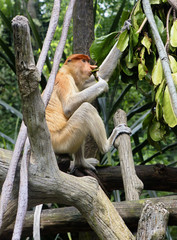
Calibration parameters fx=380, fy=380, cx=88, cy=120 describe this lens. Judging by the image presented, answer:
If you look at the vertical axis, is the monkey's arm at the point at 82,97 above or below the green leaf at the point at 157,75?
above

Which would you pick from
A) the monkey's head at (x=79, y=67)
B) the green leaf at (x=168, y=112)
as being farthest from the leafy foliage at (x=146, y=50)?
the monkey's head at (x=79, y=67)

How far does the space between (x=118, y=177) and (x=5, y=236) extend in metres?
1.14

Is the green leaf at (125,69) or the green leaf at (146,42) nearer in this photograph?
the green leaf at (146,42)

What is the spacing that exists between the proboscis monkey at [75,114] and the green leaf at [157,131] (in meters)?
0.47

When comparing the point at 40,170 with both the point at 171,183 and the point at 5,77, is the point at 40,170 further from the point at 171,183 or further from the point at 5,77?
the point at 5,77

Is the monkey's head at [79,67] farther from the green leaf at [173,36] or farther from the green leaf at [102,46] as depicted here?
the green leaf at [173,36]

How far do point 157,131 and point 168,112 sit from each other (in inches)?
21.6

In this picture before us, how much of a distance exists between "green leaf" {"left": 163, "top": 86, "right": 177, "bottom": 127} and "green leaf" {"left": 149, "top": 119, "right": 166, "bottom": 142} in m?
0.48

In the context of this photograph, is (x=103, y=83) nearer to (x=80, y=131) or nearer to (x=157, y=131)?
(x=80, y=131)

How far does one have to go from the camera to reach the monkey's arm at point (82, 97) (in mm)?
3598

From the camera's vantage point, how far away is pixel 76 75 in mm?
4059

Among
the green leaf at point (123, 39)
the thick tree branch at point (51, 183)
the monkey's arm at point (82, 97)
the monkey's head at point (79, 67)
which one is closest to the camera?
the thick tree branch at point (51, 183)

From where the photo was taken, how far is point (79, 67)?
395 centimetres

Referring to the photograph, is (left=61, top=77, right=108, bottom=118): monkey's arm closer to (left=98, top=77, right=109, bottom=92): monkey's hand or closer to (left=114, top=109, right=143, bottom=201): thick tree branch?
(left=98, top=77, right=109, bottom=92): monkey's hand
